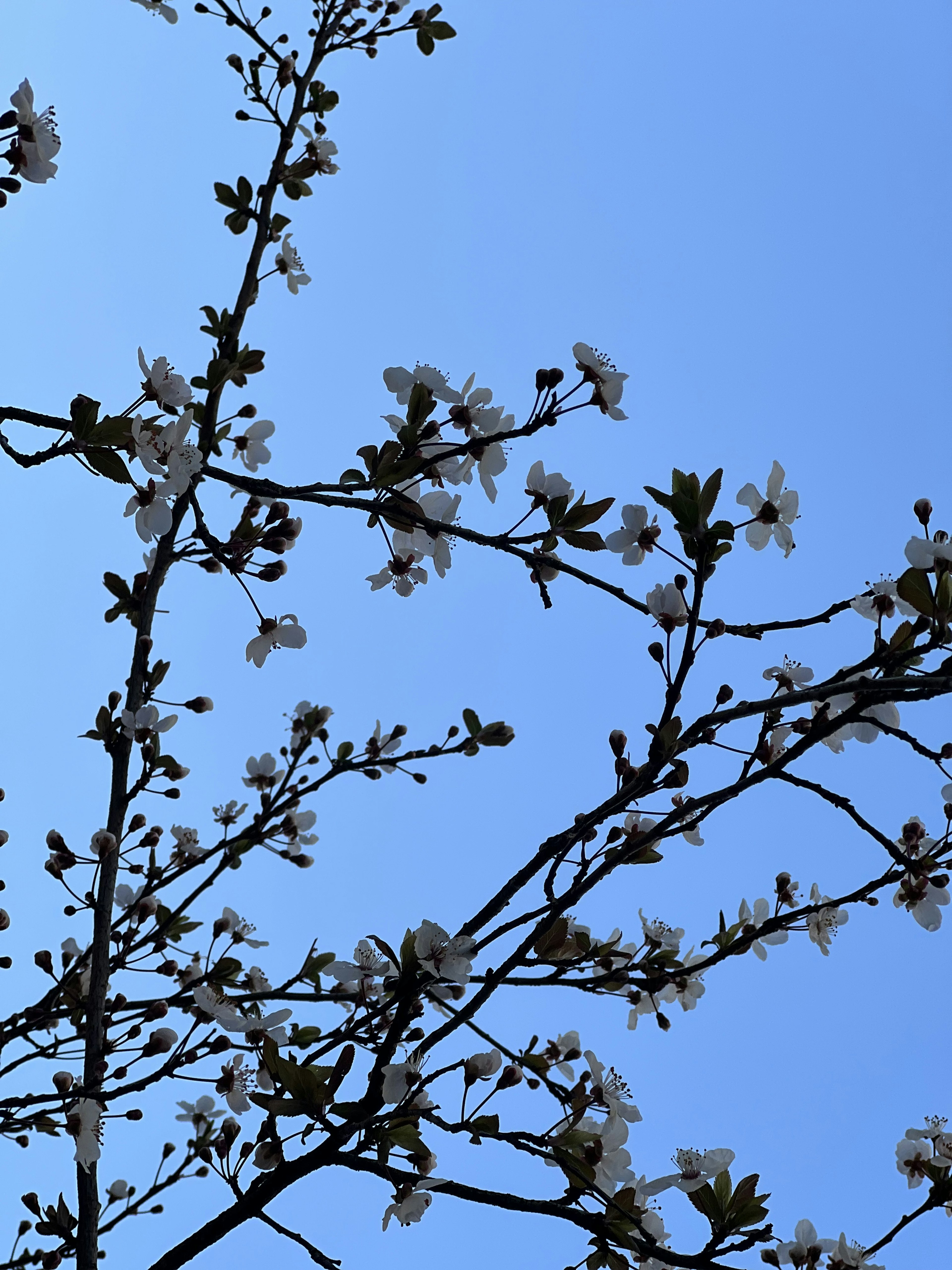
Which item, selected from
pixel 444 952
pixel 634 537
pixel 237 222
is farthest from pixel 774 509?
pixel 237 222

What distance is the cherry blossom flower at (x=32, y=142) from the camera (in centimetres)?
158

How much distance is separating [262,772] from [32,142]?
181cm

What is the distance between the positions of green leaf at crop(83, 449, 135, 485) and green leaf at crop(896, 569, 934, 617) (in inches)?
49.3

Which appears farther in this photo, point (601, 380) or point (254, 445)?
point (254, 445)

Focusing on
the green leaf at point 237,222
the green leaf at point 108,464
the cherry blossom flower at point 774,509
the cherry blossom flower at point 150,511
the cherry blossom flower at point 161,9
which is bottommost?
the cherry blossom flower at point 774,509

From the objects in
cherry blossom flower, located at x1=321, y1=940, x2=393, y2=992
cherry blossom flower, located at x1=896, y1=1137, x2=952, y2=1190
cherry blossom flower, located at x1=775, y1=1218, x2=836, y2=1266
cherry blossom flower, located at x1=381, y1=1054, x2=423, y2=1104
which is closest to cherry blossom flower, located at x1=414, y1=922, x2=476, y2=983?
cherry blossom flower, located at x1=381, y1=1054, x2=423, y2=1104

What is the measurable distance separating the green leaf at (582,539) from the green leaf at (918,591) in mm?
586

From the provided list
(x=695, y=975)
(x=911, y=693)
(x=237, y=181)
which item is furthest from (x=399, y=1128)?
(x=237, y=181)

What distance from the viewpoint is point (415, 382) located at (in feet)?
6.48

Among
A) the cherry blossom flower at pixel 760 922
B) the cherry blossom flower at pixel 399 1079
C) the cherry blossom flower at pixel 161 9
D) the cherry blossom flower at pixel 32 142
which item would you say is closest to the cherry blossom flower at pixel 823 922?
the cherry blossom flower at pixel 760 922

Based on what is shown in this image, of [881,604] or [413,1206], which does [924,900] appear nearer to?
[881,604]

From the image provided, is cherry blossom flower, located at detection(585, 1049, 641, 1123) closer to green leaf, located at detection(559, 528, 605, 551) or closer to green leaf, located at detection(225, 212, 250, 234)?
green leaf, located at detection(559, 528, 605, 551)

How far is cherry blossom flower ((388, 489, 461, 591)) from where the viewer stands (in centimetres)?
207

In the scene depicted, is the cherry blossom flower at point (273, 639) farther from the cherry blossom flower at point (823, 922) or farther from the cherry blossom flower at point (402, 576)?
the cherry blossom flower at point (823, 922)
